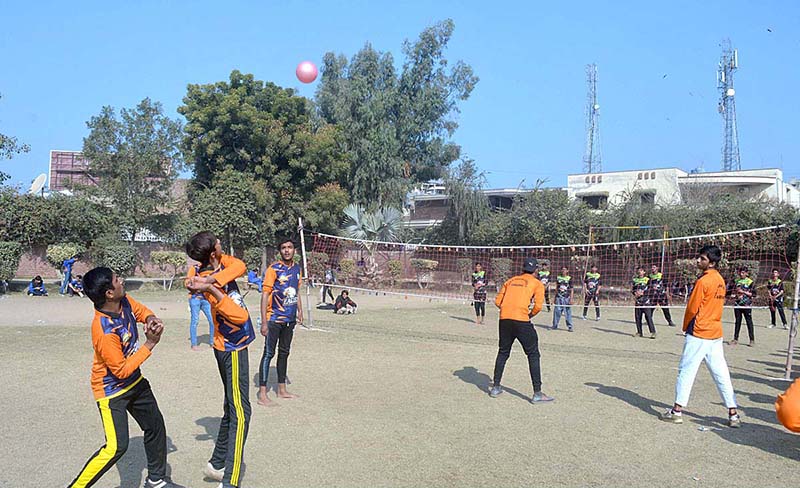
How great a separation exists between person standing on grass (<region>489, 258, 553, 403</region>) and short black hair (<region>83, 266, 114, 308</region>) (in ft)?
16.5

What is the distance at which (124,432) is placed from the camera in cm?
452

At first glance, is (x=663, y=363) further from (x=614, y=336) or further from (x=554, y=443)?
(x=554, y=443)

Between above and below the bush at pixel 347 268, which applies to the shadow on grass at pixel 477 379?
below

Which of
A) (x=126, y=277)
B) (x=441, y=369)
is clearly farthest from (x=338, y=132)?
(x=441, y=369)

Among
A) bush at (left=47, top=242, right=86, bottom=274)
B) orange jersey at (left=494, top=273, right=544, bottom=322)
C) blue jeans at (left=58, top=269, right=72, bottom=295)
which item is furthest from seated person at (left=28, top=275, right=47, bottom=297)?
orange jersey at (left=494, top=273, right=544, bottom=322)

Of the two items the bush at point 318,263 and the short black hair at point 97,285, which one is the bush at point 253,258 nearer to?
the bush at point 318,263

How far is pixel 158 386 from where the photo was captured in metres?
8.60

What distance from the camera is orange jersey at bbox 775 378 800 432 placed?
5980mm

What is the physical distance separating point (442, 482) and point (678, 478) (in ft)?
6.34

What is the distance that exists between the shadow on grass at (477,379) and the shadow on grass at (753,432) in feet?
4.32

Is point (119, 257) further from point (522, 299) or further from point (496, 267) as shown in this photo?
point (522, 299)

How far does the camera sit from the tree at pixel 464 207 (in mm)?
31812

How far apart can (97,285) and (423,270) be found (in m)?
15.2

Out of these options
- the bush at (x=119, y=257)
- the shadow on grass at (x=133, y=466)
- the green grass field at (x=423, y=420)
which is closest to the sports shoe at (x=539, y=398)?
the green grass field at (x=423, y=420)
